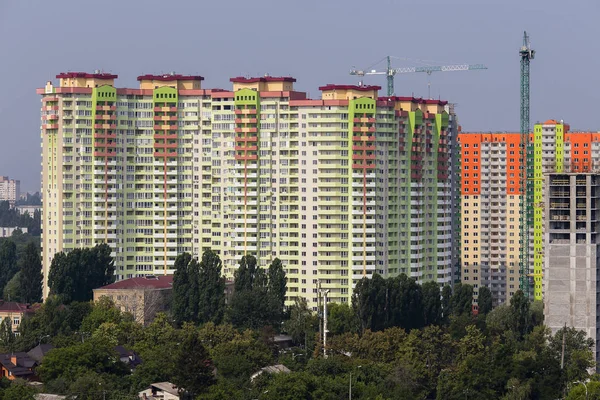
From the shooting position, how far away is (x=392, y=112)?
178 metres

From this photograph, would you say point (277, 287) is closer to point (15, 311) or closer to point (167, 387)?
point (15, 311)

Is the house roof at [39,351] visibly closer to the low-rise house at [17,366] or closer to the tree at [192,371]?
the low-rise house at [17,366]

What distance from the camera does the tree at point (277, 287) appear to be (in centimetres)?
16099

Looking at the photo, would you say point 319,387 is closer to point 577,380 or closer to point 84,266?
point 577,380

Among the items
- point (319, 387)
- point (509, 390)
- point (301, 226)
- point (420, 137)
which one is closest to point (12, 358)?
point (319, 387)

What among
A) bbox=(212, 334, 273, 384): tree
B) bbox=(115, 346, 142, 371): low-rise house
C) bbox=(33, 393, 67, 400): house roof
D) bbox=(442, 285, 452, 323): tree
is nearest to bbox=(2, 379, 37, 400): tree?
bbox=(33, 393, 67, 400): house roof

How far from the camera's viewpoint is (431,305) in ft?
530

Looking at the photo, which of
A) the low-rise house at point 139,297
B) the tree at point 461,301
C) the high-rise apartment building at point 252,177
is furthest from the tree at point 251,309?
the tree at point 461,301

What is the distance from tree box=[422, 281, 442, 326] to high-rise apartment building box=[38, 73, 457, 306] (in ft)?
42.0

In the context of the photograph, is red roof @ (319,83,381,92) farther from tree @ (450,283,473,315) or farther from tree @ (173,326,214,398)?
tree @ (173,326,214,398)

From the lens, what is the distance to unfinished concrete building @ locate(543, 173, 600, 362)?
146 metres

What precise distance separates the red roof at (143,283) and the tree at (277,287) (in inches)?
393

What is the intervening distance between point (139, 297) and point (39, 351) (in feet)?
87.6

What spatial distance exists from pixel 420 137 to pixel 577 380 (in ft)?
183
